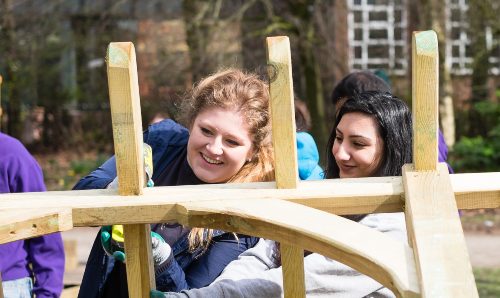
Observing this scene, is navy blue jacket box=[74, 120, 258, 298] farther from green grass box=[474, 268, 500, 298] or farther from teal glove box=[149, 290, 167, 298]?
green grass box=[474, 268, 500, 298]

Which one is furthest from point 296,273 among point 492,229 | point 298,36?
point 298,36

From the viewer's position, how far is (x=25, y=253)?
3.96 m

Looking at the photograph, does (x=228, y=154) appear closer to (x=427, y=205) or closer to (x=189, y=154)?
(x=189, y=154)

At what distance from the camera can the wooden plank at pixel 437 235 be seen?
1638 millimetres

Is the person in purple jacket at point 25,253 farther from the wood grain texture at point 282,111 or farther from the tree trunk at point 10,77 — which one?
the tree trunk at point 10,77

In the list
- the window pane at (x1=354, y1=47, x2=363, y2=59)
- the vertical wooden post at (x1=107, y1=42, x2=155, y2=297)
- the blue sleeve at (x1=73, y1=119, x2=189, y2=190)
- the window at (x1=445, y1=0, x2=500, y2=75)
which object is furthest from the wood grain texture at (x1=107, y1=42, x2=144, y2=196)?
the window pane at (x1=354, y1=47, x2=363, y2=59)

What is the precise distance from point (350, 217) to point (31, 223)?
1.03 metres

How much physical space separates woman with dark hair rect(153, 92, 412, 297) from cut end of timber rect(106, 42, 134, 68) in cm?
60

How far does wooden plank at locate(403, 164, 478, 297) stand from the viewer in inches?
64.5

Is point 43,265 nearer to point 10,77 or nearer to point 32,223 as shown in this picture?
point 32,223

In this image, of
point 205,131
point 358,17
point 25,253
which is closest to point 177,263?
point 205,131

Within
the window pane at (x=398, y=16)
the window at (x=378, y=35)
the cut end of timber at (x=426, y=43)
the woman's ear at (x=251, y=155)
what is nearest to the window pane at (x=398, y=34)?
the window at (x=378, y=35)

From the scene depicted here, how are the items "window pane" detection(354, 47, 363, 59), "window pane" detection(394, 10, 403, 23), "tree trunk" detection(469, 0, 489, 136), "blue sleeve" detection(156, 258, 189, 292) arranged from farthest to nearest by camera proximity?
"window pane" detection(354, 47, 363, 59), "window pane" detection(394, 10, 403, 23), "tree trunk" detection(469, 0, 489, 136), "blue sleeve" detection(156, 258, 189, 292)

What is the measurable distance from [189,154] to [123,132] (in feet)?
2.76
